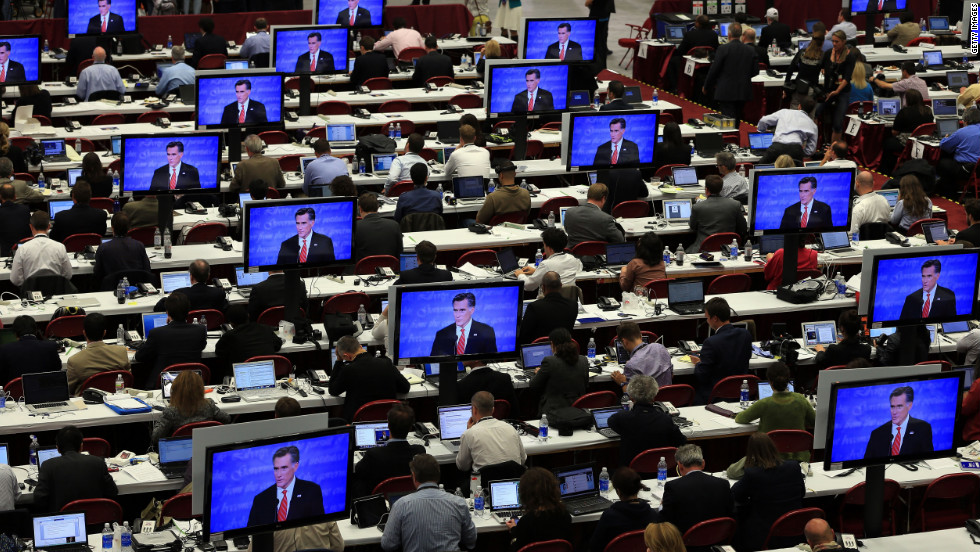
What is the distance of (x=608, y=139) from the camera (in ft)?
53.9

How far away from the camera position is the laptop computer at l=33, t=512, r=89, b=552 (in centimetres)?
913

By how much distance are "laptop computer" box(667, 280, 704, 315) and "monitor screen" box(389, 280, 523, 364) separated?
2561mm

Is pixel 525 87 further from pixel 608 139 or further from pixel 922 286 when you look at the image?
pixel 922 286

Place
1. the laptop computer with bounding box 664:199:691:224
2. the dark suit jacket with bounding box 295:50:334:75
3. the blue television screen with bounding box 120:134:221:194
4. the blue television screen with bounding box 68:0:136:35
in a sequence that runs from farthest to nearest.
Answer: the blue television screen with bounding box 68:0:136:35 → the dark suit jacket with bounding box 295:50:334:75 → the laptop computer with bounding box 664:199:691:224 → the blue television screen with bounding box 120:134:221:194

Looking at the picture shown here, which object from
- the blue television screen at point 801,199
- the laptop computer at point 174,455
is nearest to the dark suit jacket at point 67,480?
the laptop computer at point 174,455

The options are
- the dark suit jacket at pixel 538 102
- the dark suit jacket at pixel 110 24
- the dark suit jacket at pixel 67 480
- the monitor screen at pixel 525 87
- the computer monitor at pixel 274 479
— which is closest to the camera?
the computer monitor at pixel 274 479

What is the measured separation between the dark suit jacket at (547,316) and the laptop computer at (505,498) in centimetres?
300

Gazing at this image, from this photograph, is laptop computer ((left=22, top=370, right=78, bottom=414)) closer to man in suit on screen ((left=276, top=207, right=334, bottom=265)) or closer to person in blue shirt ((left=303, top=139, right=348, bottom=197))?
man in suit on screen ((left=276, top=207, right=334, bottom=265))

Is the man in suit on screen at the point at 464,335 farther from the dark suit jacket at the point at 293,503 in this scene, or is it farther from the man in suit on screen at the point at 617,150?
the man in suit on screen at the point at 617,150

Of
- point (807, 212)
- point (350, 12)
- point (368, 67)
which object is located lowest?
point (807, 212)

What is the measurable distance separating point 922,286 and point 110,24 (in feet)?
47.0

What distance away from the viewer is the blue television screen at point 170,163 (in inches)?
582

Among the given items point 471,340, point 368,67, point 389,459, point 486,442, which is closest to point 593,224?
point 471,340

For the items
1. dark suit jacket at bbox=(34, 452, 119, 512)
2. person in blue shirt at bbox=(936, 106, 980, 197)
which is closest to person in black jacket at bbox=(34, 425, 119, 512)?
dark suit jacket at bbox=(34, 452, 119, 512)
